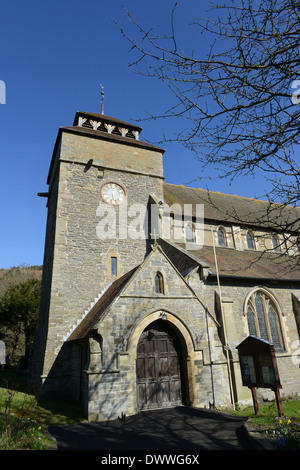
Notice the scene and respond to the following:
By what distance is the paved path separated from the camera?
671 cm

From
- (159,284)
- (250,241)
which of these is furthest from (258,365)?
(250,241)

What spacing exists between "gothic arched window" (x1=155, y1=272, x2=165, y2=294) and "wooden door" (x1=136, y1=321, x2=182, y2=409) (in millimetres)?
1278

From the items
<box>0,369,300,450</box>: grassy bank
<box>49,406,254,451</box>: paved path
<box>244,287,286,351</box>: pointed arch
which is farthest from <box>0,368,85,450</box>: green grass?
<box>244,287,286,351</box>: pointed arch

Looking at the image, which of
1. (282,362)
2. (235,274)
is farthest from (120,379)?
(282,362)

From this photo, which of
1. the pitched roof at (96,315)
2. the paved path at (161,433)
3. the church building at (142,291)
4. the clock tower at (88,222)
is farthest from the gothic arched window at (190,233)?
the paved path at (161,433)

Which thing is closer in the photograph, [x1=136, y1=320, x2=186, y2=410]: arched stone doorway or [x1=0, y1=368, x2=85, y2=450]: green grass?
[x1=0, y1=368, x2=85, y2=450]: green grass

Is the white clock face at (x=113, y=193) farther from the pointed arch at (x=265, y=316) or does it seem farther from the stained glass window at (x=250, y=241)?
the stained glass window at (x=250, y=241)

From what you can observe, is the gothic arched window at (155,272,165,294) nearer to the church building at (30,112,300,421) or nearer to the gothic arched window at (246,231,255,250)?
the church building at (30,112,300,421)

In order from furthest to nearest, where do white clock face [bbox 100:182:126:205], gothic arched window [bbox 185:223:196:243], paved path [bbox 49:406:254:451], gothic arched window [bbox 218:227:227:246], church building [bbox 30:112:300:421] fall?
gothic arched window [bbox 218:227:227:246] → gothic arched window [bbox 185:223:196:243] → white clock face [bbox 100:182:126:205] → church building [bbox 30:112:300:421] → paved path [bbox 49:406:254:451]

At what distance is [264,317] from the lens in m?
15.2

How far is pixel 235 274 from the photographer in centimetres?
1442

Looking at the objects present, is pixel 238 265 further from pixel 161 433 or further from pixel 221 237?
pixel 161 433
